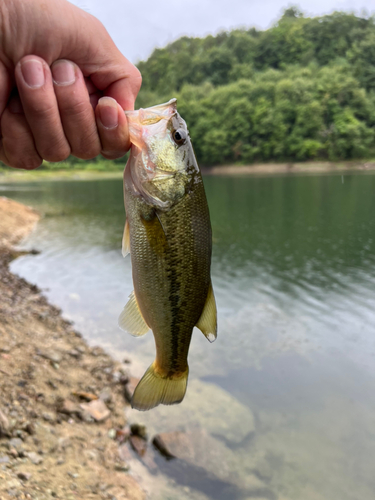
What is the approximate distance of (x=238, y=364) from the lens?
8.62 m

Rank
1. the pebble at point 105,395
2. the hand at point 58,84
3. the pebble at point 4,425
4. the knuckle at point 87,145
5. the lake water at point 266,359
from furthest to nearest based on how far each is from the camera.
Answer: the pebble at point 105,395
the lake water at point 266,359
the pebble at point 4,425
the knuckle at point 87,145
the hand at point 58,84

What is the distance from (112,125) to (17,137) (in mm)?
551

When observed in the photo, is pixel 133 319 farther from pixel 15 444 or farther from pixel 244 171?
pixel 244 171

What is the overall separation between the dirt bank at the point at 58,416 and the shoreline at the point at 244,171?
2418 inches

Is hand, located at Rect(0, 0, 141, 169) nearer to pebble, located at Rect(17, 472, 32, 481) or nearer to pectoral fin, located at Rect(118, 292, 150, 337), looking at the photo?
pectoral fin, located at Rect(118, 292, 150, 337)

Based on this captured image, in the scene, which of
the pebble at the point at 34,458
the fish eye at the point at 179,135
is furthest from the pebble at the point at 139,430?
the fish eye at the point at 179,135

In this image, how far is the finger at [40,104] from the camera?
1.84m

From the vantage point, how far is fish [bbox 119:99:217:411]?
2.16 meters

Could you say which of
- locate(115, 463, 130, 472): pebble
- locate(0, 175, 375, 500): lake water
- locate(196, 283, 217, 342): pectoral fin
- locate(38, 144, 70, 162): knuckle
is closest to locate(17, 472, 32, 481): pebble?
locate(115, 463, 130, 472): pebble

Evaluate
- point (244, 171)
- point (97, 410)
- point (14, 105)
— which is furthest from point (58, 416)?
point (244, 171)

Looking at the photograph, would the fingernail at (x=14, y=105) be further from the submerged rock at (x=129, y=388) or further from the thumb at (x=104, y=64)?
the submerged rock at (x=129, y=388)

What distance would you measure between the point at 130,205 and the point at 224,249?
52.1 ft

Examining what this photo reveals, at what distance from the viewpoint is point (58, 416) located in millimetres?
5738

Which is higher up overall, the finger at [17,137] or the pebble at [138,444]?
the finger at [17,137]
